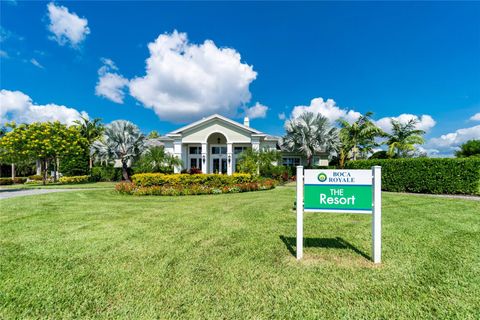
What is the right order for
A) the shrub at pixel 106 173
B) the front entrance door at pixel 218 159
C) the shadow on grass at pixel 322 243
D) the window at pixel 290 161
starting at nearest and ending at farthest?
the shadow on grass at pixel 322 243 < the front entrance door at pixel 218 159 < the window at pixel 290 161 < the shrub at pixel 106 173

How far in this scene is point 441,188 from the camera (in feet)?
39.8

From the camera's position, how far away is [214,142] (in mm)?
24828

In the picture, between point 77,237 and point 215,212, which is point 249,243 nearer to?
point 215,212

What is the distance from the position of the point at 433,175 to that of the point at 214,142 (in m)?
19.0

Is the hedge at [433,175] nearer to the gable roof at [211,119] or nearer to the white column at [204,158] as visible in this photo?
the gable roof at [211,119]

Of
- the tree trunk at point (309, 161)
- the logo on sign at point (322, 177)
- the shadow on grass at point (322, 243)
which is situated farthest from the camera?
the tree trunk at point (309, 161)

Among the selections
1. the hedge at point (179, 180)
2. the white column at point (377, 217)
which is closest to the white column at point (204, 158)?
the hedge at point (179, 180)

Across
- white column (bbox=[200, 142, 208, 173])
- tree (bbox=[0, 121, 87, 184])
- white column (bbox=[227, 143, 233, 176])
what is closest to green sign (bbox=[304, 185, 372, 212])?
white column (bbox=[227, 143, 233, 176])

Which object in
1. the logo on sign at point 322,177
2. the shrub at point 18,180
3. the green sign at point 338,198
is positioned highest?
the logo on sign at point 322,177

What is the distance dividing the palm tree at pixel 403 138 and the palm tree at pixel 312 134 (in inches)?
190

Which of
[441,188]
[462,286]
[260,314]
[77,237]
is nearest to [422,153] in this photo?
[441,188]

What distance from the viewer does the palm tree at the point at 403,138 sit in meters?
19.7

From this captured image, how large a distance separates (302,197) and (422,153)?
924 inches

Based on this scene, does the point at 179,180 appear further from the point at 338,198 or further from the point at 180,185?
the point at 338,198
